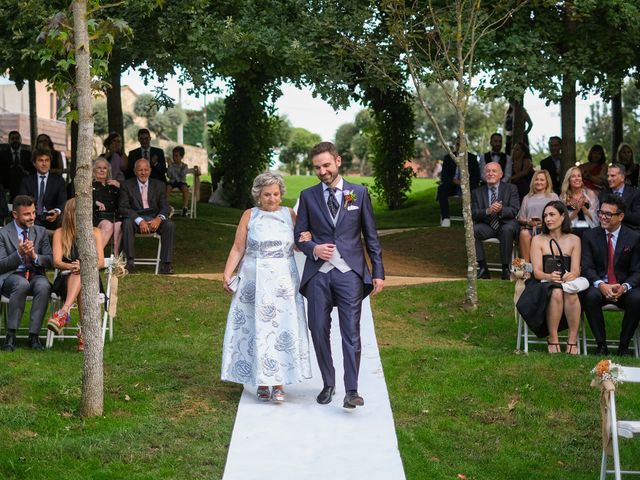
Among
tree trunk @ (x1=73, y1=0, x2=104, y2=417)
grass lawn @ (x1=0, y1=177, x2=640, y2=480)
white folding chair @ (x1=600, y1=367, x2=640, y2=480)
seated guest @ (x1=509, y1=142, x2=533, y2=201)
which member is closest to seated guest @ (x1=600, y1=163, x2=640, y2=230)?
grass lawn @ (x1=0, y1=177, x2=640, y2=480)

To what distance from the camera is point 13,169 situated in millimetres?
18812

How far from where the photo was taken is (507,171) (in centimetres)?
1884

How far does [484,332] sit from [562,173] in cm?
676

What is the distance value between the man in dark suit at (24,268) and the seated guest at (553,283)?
4.60 meters

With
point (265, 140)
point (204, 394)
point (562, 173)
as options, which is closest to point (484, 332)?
point (204, 394)

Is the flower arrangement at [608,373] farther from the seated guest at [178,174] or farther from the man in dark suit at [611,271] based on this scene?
the seated guest at [178,174]

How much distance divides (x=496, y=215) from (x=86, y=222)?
7.43m

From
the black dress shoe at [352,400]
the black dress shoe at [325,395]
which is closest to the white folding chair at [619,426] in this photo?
the black dress shoe at [352,400]

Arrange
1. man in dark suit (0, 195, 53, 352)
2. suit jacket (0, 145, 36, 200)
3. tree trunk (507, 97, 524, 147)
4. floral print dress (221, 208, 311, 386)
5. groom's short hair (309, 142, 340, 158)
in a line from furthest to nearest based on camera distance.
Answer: tree trunk (507, 97, 524, 147), suit jacket (0, 145, 36, 200), man in dark suit (0, 195, 53, 352), floral print dress (221, 208, 311, 386), groom's short hair (309, 142, 340, 158)

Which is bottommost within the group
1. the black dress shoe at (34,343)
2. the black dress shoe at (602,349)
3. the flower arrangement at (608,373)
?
the black dress shoe at (602,349)

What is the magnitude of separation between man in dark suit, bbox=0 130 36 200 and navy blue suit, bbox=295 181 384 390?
11090 millimetres

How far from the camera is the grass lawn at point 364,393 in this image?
25.2ft

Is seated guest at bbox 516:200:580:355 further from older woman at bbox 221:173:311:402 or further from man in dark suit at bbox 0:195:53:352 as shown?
man in dark suit at bbox 0:195:53:352

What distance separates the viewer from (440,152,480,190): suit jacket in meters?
20.0
